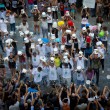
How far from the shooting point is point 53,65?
1577cm

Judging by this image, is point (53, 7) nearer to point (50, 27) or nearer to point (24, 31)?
point (50, 27)

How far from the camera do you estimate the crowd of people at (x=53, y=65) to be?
44.7 feet

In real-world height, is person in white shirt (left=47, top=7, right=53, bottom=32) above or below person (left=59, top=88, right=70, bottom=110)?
above

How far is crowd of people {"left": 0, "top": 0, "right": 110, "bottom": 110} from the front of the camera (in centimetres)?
1362

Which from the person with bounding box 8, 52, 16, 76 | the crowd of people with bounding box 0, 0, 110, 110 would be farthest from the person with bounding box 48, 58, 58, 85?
the person with bounding box 8, 52, 16, 76

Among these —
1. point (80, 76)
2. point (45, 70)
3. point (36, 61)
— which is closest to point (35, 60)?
point (36, 61)

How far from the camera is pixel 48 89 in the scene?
16.6 m

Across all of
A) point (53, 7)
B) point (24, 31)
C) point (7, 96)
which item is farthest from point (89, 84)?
point (53, 7)

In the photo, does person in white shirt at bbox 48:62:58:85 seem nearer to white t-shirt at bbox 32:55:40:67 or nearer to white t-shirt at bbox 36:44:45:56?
white t-shirt at bbox 32:55:40:67

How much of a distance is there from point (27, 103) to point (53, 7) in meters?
10.0

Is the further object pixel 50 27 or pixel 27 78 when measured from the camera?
pixel 50 27

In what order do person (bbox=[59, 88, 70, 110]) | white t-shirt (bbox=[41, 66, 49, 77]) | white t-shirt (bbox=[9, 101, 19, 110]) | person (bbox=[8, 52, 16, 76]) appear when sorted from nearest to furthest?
white t-shirt (bbox=[9, 101, 19, 110]), person (bbox=[59, 88, 70, 110]), white t-shirt (bbox=[41, 66, 49, 77]), person (bbox=[8, 52, 16, 76])

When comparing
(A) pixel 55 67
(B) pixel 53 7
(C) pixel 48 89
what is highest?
(B) pixel 53 7

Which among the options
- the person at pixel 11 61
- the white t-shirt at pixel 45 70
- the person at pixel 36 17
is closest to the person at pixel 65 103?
the white t-shirt at pixel 45 70
